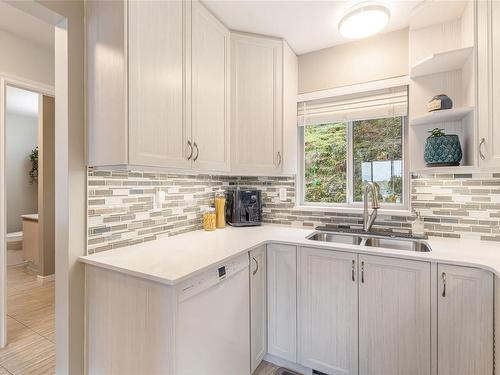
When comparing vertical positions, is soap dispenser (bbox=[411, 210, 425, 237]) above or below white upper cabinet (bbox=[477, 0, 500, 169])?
below

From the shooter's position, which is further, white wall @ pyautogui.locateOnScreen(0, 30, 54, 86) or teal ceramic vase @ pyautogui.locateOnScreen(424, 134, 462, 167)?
white wall @ pyautogui.locateOnScreen(0, 30, 54, 86)

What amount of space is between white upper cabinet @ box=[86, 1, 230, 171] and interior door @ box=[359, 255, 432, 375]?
127cm

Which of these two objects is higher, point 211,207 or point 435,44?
point 435,44

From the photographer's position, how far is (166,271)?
3.89ft

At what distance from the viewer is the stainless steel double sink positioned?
181cm

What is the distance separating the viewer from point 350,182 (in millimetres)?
2285

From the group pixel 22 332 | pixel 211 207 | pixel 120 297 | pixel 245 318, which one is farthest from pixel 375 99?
pixel 22 332

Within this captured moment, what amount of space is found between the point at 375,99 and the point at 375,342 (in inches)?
67.6

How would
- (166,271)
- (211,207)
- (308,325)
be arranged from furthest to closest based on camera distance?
(211,207) < (308,325) < (166,271)

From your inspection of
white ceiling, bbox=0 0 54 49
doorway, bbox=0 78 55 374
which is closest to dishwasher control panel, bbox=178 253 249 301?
doorway, bbox=0 78 55 374

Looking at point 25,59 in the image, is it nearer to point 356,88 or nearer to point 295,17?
point 295,17

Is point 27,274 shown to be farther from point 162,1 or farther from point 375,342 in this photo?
point 375,342

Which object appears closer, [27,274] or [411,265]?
[411,265]

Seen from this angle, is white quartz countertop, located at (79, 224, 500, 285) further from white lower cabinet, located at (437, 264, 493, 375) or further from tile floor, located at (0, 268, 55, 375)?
tile floor, located at (0, 268, 55, 375)
